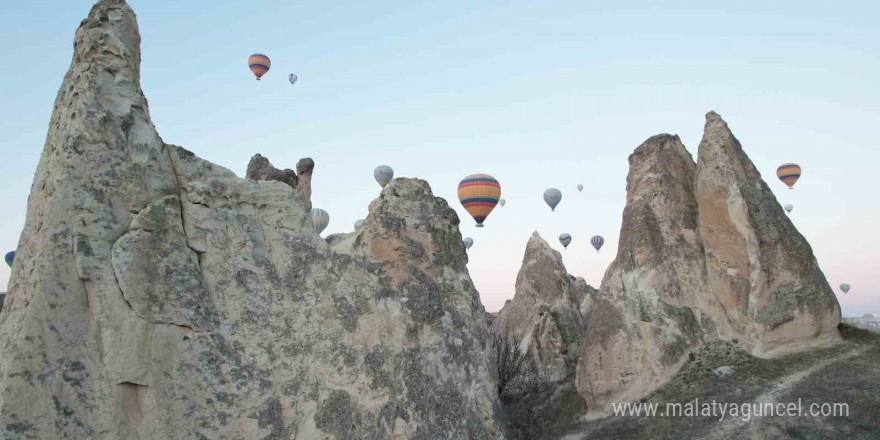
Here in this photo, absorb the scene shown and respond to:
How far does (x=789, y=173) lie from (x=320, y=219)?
21.1 meters

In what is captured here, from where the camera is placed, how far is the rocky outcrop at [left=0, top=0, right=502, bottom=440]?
21.7ft

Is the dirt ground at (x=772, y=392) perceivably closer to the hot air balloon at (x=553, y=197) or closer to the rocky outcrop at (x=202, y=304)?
the rocky outcrop at (x=202, y=304)

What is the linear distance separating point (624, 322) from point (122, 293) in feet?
Result: 34.4

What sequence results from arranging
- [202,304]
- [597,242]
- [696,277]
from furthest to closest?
1. [597,242]
2. [696,277]
3. [202,304]

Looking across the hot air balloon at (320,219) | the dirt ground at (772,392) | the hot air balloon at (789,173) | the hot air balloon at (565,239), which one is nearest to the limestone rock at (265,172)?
the dirt ground at (772,392)

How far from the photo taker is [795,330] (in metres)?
13.1

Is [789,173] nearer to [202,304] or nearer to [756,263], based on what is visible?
[756,263]

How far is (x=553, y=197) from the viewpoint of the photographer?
33.9 m

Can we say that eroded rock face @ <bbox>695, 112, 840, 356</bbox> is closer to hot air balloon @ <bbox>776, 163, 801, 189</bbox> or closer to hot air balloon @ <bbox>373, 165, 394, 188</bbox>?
hot air balloon @ <bbox>373, 165, 394, 188</bbox>

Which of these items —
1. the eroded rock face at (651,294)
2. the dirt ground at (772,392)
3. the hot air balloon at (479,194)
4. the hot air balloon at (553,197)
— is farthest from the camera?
the hot air balloon at (553,197)

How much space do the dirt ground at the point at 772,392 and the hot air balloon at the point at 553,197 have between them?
2040cm

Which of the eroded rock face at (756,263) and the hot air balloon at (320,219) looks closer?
the eroded rock face at (756,263)

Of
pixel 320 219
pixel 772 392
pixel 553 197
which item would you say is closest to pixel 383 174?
pixel 320 219

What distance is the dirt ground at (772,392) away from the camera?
10883 millimetres
